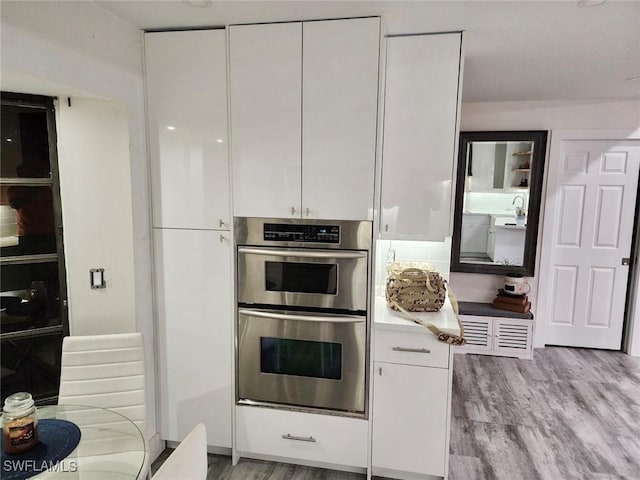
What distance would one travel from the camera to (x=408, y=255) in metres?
2.80

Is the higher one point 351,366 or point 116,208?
point 116,208

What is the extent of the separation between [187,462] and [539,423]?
276 centimetres

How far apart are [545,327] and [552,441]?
180 centimetres

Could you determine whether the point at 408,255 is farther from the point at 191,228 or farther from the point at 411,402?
the point at 191,228

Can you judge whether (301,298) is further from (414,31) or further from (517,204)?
A: (517,204)

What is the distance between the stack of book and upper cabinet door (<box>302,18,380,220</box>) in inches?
102

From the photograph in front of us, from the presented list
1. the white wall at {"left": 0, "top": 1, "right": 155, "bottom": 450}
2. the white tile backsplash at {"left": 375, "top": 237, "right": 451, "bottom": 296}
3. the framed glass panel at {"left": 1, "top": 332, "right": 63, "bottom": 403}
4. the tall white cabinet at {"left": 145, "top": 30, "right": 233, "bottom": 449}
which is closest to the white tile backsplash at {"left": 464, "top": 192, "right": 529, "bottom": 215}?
the white tile backsplash at {"left": 375, "top": 237, "right": 451, "bottom": 296}

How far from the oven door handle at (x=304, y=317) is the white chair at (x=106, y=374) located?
0.60 meters

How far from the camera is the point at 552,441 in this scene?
2723 millimetres

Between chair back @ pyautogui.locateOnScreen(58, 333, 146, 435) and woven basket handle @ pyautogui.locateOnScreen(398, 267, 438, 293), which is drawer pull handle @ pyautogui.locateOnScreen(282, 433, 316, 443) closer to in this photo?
chair back @ pyautogui.locateOnScreen(58, 333, 146, 435)

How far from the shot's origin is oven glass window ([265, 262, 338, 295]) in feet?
7.32

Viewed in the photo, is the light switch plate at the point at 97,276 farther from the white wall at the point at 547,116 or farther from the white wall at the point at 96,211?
the white wall at the point at 547,116

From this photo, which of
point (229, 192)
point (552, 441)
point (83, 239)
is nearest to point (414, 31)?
point (229, 192)

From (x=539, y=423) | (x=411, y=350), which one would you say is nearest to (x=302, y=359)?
(x=411, y=350)
